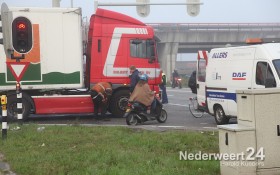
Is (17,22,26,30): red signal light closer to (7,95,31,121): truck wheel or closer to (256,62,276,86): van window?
(7,95,31,121): truck wheel

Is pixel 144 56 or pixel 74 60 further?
pixel 144 56

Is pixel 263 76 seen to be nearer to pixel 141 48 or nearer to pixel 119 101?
pixel 141 48

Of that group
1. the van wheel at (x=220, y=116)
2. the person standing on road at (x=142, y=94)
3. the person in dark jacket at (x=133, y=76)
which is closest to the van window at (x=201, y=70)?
the van wheel at (x=220, y=116)

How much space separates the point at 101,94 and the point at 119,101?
44.5 inches

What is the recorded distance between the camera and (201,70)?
46.9ft

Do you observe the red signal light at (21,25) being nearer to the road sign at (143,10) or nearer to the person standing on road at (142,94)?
the person standing on road at (142,94)

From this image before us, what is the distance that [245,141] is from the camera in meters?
5.78

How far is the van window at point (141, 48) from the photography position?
591 inches

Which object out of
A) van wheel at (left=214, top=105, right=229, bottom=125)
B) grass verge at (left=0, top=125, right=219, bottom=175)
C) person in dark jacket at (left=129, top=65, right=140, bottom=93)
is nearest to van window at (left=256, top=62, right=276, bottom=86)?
van wheel at (left=214, top=105, right=229, bottom=125)

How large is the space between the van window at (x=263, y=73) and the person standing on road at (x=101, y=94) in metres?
4.90

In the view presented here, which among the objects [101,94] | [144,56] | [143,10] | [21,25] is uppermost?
[143,10]

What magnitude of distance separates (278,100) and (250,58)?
5.63m

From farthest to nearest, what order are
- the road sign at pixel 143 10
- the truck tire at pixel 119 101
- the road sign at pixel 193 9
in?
the road sign at pixel 193 9 → the road sign at pixel 143 10 → the truck tire at pixel 119 101

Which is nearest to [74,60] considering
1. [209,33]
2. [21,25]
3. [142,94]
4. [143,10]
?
[142,94]
